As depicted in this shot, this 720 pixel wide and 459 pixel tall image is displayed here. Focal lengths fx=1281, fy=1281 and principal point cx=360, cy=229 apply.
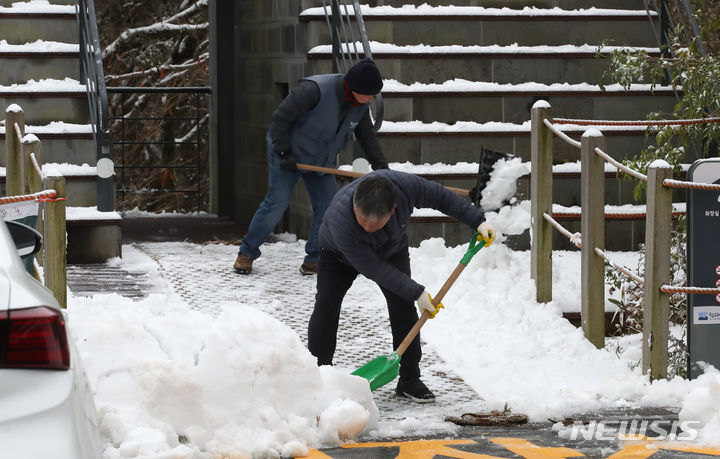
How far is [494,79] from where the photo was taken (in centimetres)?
1054

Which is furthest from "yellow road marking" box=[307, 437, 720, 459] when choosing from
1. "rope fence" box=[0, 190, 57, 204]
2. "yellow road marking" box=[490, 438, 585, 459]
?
"rope fence" box=[0, 190, 57, 204]

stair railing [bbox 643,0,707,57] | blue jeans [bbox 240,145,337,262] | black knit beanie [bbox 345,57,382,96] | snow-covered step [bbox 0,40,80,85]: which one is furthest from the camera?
snow-covered step [bbox 0,40,80,85]

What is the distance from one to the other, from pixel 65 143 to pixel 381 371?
4.57 metres

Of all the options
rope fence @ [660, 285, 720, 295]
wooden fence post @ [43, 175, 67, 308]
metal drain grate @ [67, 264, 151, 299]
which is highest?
wooden fence post @ [43, 175, 67, 308]

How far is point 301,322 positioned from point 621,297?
6.56ft

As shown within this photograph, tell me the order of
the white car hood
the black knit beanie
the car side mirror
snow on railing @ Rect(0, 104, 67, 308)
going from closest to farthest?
the white car hood < the car side mirror < snow on railing @ Rect(0, 104, 67, 308) < the black knit beanie

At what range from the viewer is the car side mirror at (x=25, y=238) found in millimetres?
4492

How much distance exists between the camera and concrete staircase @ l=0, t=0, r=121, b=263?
9.66 m

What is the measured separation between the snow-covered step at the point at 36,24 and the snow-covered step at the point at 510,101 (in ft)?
8.90

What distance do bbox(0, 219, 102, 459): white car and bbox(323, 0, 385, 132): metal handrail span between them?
247 inches

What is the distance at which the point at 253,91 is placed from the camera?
12727 mm

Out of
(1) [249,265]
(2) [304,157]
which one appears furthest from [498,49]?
(1) [249,265]

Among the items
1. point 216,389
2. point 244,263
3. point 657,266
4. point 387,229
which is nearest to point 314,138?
point 244,263

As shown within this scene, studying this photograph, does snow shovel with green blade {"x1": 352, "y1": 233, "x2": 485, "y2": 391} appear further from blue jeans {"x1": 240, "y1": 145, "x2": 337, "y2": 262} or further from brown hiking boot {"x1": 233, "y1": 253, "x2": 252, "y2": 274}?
brown hiking boot {"x1": 233, "y1": 253, "x2": 252, "y2": 274}
